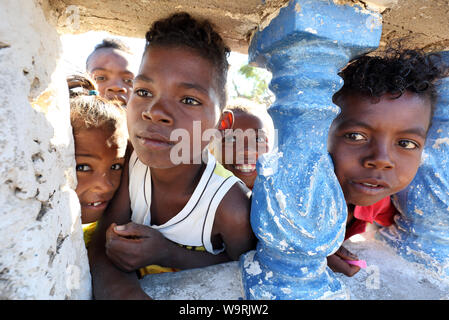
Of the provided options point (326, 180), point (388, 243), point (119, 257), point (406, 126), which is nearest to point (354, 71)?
point (406, 126)

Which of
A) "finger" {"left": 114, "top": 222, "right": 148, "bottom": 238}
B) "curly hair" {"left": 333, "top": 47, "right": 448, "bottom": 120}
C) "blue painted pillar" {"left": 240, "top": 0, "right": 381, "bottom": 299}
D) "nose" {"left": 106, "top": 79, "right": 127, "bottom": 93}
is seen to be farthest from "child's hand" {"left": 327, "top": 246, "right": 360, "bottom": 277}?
"nose" {"left": 106, "top": 79, "right": 127, "bottom": 93}

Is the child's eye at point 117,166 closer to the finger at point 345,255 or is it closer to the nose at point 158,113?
the nose at point 158,113

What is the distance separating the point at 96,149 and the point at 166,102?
41 cm

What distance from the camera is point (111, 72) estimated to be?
2936 millimetres

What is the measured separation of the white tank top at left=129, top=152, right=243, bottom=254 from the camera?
1.46 meters

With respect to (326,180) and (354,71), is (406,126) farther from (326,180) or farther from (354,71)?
(326,180)

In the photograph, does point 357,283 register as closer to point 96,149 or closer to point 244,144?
point 96,149

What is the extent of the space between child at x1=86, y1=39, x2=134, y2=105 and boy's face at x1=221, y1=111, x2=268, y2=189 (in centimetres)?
112

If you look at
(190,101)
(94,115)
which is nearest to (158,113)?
(190,101)

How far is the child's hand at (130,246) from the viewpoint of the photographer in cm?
128

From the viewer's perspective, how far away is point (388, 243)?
5.83 ft

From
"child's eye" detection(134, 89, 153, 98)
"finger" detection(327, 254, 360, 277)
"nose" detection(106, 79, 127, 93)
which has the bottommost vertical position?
"finger" detection(327, 254, 360, 277)

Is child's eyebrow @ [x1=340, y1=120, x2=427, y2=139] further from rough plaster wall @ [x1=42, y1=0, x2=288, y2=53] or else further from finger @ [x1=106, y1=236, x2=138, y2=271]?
finger @ [x1=106, y1=236, x2=138, y2=271]

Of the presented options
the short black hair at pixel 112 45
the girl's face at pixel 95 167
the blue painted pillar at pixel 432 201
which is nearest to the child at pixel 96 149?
the girl's face at pixel 95 167
